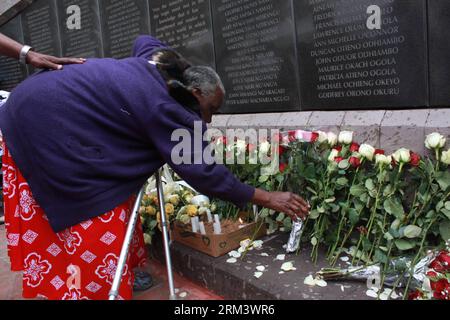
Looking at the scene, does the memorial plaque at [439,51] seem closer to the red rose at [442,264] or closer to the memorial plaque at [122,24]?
the red rose at [442,264]

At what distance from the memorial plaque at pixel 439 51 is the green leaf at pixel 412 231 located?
98cm

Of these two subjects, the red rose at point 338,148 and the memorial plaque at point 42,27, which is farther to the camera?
the memorial plaque at point 42,27

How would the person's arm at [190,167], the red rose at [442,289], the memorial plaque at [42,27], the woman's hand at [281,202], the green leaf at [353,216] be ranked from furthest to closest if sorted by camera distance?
the memorial plaque at [42,27] < the green leaf at [353,216] < the woman's hand at [281,202] < the person's arm at [190,167] < the red rose at [442,289]

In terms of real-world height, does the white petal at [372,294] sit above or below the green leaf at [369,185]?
below

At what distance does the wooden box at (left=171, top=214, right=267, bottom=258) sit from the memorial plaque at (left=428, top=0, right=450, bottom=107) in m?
1.48

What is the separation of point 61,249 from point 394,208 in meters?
1.88

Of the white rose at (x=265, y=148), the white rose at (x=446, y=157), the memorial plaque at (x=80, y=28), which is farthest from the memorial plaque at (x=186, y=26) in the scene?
the white rose at (x=446, y=157)

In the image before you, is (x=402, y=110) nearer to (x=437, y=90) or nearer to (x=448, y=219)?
(x=437, y=90)

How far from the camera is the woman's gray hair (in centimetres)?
209

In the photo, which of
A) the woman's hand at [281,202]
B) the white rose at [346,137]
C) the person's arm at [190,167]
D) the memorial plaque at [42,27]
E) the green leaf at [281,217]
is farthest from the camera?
the memorial plaque at [42,27]

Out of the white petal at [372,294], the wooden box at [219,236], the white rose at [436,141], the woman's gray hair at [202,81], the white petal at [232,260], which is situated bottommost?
the white petal at [372,294]

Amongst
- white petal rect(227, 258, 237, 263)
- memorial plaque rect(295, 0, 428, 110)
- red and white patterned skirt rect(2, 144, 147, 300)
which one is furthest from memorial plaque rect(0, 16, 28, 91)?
white petal rect(227, 258, 237, 263)

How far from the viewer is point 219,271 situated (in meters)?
2.56

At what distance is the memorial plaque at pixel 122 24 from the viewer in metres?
5.39
